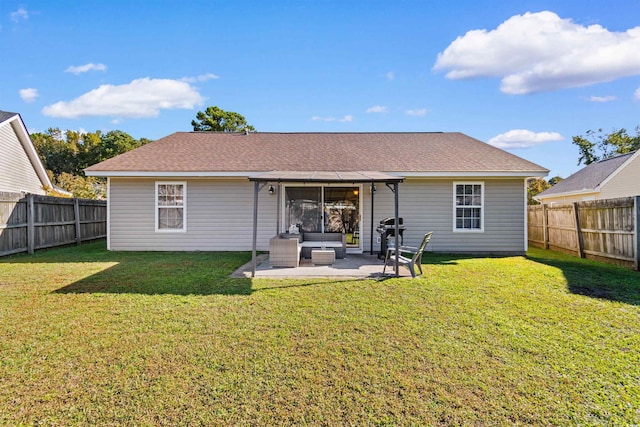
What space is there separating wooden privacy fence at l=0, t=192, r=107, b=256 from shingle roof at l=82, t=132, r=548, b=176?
2.18 meters

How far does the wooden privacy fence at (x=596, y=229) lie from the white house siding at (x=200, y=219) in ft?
29.2

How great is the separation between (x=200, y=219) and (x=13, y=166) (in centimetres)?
1122

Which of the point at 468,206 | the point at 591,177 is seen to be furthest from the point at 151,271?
the point at 591,177

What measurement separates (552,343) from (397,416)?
7.49ft

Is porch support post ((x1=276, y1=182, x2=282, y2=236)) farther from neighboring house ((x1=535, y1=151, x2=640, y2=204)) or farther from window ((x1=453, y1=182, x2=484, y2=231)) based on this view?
neighboring house ((x1=535, y1=151, x2=640, y2=204))

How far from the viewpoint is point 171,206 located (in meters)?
10.3

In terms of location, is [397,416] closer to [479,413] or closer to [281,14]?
[479,413]

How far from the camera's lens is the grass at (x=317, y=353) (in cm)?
254

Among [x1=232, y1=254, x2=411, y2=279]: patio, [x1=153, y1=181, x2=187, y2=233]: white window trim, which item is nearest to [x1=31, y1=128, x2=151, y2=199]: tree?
[x1=153, y1=181, x2=187, y2=233]: white window trim

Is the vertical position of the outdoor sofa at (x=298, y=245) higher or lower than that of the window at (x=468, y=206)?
lower

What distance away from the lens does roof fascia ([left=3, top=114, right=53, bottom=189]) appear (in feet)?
48.5

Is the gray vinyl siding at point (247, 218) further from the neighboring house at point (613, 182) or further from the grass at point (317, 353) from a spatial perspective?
the neighboring house at point (613, 182)

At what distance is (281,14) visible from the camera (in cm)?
1105

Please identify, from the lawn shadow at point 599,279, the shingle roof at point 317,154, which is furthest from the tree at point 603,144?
the lawn shadow at point 599,279
